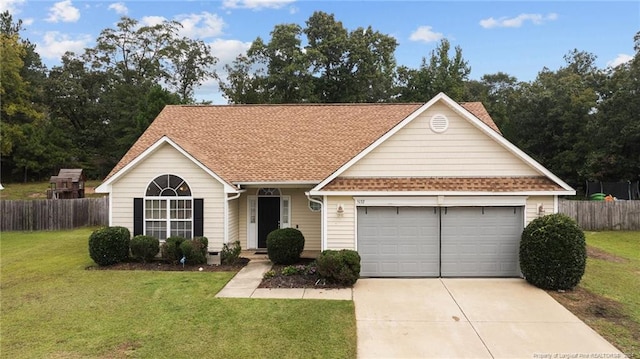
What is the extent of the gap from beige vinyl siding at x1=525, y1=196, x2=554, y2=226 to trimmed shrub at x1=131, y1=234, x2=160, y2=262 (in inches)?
443

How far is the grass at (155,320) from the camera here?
681 centimetres

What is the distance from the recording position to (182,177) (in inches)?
526

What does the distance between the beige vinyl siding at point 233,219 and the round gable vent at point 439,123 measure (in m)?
7.08

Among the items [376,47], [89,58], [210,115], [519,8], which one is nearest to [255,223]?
[210,115]

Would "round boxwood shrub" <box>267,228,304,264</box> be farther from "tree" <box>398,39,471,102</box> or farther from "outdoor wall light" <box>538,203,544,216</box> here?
"tree" <box>398,39,471,102</box>

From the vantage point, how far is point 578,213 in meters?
20.5

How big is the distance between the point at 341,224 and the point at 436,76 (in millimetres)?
30246

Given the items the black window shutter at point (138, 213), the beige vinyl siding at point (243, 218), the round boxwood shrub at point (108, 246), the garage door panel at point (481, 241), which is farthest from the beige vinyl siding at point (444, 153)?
the round boxwood shrub at point (108, 246)

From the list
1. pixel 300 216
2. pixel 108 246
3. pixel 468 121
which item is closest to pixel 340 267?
pixel 300 216

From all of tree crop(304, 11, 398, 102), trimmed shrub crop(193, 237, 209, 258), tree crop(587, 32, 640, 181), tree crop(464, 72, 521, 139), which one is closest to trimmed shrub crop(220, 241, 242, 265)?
trimmed shrub crop(193, 237, 209, 258)

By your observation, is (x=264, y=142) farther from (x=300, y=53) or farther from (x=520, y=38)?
(x=300, y=53)

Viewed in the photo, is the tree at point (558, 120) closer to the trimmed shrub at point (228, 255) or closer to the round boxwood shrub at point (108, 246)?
the trimmed shrub at point (228, 255)

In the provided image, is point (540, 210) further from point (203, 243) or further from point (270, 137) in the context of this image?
point (270, 137)

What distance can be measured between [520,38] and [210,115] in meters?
13.9
